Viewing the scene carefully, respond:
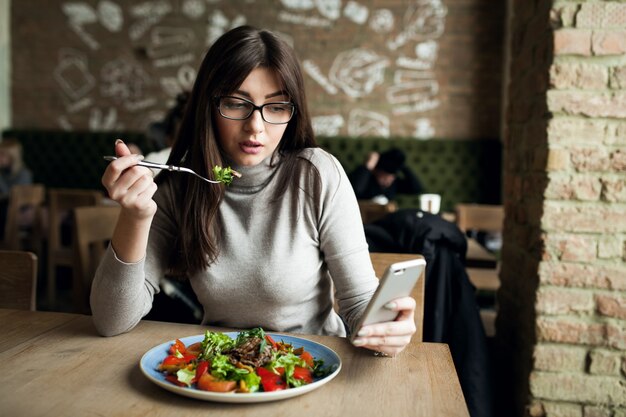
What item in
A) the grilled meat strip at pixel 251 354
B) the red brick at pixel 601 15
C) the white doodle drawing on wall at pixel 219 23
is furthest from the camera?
the white doodle drawing on wall at pixel 219 23

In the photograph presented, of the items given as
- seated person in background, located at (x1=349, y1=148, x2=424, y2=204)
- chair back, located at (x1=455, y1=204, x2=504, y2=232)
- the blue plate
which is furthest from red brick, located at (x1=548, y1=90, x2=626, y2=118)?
seated person in background, located at (x1=349, y1=148, x2=424, y2=204)

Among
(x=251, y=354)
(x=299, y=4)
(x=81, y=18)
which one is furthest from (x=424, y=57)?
(x=251, y=354)

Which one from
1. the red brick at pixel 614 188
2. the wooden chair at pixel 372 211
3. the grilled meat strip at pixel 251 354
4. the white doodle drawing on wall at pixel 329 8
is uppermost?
the white doodle drawing on wall at pixel 329 8

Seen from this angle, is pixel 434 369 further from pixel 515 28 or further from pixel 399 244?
pixel 515 28

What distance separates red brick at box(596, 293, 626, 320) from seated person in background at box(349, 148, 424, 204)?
9.34 ft

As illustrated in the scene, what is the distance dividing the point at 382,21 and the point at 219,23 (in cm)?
155

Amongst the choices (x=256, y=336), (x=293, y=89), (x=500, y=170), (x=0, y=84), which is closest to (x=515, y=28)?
(x=293, y=89)

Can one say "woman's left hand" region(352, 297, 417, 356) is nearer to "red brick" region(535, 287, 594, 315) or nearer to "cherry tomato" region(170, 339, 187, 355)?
"cherry tomato" region(170, 339, 187, 355)

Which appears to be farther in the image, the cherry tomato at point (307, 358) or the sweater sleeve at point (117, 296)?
the sweater sleeve at point (117, 296)

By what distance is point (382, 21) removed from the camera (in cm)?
529

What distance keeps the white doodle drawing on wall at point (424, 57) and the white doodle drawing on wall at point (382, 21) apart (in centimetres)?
31

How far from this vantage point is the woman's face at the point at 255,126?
1.18 metres

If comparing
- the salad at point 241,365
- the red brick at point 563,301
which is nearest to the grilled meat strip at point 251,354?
the salad at point 241,365

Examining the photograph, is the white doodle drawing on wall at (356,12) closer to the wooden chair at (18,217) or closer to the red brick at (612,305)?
the wooden chair at (18,217)
